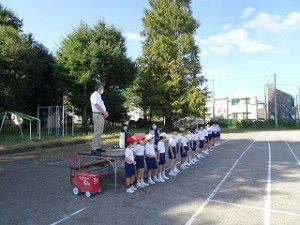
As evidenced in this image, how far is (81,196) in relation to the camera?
8258mm

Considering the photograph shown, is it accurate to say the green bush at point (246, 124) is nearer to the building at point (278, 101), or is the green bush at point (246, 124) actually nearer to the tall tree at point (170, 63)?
the building at point (278, 101)

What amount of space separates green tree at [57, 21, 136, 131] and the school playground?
16041 mm

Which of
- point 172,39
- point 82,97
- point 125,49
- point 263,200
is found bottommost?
point 263,200

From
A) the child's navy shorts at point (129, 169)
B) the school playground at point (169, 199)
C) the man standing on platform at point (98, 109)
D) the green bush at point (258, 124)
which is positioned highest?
the man standing on platform at point (98, 109)

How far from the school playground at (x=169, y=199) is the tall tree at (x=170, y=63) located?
2199 centimetres

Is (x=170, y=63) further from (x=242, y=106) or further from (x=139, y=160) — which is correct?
(x=242, y=106)

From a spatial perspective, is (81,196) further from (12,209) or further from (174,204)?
(174,204)

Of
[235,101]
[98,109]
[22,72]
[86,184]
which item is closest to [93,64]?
[22,72]

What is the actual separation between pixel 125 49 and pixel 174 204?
2454 cm

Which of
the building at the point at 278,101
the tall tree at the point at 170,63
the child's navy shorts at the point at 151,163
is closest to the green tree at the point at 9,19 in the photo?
the tall tree at the point at 170,63

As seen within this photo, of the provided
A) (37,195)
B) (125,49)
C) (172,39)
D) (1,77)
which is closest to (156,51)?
(172,39)

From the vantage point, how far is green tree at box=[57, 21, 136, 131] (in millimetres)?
27344

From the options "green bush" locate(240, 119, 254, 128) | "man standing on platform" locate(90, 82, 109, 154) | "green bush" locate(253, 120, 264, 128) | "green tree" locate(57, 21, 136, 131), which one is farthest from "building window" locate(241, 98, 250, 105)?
"man standing on platform" locate(90, 82, 109, 154)

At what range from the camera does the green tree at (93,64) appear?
27.3 meters
